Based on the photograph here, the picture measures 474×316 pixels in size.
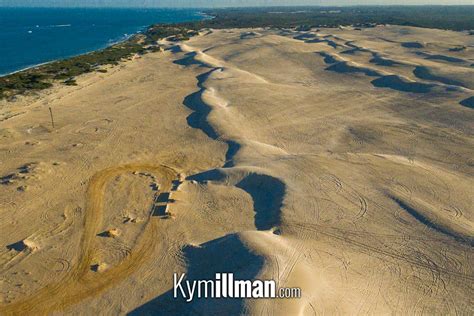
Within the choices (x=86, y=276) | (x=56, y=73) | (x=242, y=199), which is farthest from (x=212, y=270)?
(x=56, y=73)

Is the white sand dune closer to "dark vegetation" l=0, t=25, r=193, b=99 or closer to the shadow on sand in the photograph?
the shadow on sand

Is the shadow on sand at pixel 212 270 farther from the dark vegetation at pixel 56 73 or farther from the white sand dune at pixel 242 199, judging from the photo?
the dark vegetation at pixel 56 73

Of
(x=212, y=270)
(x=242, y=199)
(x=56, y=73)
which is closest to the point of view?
(x=212, y=270)

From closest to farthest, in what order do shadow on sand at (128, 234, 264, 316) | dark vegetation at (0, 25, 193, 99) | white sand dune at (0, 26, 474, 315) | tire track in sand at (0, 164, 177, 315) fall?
1. shadow on sand at (128, 234, 264, 316)
2. tire track in sand at (0, 164, 177, 315)
3. white sand dune at (0, 26, 474, 315)
4. dark vegetation at (0, 25, 193, 99)

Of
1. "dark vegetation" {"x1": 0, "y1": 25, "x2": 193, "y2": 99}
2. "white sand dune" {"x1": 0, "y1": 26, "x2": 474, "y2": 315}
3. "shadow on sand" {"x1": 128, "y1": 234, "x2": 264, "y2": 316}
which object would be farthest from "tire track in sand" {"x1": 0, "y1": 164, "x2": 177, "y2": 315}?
"dark vegetation" {"x1": 0, "y1": 25, "x2": 193, "y2": 99}

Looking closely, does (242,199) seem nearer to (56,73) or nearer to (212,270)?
(212,270)

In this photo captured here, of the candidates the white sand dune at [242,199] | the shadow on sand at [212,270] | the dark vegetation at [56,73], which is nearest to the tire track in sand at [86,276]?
the white sand dune at [242,199]

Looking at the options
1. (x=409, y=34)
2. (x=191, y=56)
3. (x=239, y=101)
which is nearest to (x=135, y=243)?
(x=239, y=101)
